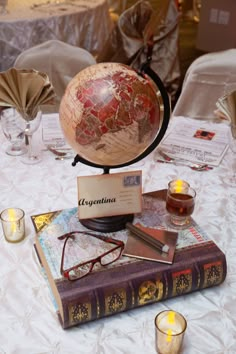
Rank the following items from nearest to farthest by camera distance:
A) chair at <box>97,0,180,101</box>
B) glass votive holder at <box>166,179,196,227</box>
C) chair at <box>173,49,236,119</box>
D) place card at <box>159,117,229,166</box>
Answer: glass votive holder at <box>166,179,196,227</box>, place card at <box>159,117,229,166</box>, chair at <box>173,49,236,119</box>, chair at <box>97,0,180,101</box>

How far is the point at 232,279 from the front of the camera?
953 millimetres

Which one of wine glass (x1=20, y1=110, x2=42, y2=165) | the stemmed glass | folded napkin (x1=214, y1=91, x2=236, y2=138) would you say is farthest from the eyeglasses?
the stemmed glass

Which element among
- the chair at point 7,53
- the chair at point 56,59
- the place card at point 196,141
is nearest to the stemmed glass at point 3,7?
the chair at point 7,53

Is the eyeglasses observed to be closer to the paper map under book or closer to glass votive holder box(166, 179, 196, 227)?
the paper map under book

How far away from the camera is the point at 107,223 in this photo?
96cm

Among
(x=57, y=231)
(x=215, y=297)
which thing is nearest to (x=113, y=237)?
(x=57, y=231)

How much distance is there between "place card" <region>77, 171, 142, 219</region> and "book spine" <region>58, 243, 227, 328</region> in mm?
147

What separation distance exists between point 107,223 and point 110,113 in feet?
0.78

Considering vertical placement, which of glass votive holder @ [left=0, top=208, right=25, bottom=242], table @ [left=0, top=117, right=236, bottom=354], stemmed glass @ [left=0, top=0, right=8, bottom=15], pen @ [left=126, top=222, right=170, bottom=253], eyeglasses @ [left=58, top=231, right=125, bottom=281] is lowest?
stemmed glass @ [left=0, top=0, right=8, bottom=15]

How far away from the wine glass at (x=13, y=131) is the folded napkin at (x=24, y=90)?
57mm

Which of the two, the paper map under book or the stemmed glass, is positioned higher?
the paper map under book

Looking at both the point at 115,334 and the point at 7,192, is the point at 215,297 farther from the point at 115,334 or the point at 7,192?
the point at 7,192

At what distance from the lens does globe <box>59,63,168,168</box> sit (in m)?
0.85

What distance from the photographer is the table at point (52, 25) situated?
2.82m
